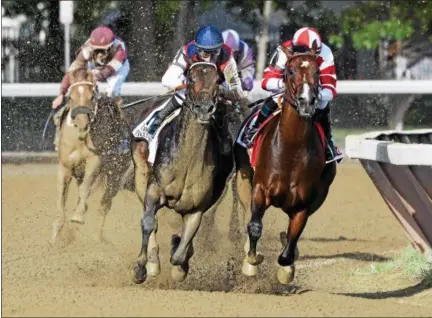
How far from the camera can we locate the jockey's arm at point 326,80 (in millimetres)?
9305

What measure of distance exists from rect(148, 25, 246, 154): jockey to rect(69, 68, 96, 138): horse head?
2230 mm

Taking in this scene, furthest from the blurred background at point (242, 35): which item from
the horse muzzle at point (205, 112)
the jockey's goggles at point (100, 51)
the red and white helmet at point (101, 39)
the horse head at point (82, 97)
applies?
the horse muzzle at point (205, 112)

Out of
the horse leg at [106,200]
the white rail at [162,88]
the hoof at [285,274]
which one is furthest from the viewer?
the white rail at [162,88]

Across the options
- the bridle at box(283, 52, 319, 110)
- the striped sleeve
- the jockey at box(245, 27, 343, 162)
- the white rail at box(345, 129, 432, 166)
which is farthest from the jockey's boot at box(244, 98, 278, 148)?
the striped sleeve

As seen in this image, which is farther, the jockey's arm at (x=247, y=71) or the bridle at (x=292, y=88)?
the jockey's arm at (x=247, y=71)

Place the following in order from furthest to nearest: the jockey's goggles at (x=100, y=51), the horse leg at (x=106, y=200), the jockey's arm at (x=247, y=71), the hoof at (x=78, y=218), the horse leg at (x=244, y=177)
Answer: the jockey's goggles at (x=100, y=51) → the horse leg at (x=106, y=200) → the hoof at (x=78, y=218) → the jockey's arm at (x=247, y=71) → the horse leg at (x=244, y=177)

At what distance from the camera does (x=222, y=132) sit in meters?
9.66

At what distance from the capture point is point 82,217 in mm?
11844

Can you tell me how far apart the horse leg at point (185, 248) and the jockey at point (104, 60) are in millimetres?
3378

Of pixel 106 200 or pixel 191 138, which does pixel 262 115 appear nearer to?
pixel 191 138

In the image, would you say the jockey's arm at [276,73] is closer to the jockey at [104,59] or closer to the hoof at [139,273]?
the hoof at [139,273]

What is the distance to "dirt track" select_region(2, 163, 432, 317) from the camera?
26.2ft

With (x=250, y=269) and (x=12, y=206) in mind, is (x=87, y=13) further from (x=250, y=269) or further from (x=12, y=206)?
(x=250, y=269)

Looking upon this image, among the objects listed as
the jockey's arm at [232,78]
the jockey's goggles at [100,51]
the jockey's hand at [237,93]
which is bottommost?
the jockey's goggles at [100,51]
